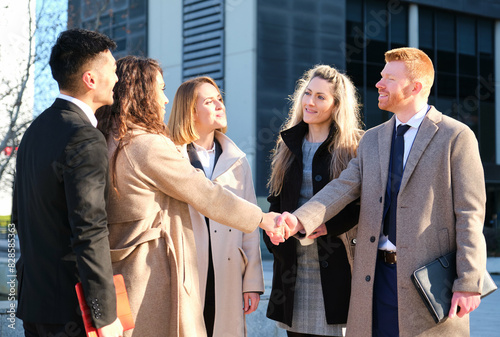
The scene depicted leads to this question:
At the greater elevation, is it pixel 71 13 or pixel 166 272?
pixel 71 13

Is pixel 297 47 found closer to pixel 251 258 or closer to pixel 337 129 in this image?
pixel 337 129

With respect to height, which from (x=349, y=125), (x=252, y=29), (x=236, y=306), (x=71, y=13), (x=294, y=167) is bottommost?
(x=236, y=306)

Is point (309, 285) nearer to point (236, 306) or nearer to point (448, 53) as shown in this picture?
point (236, 306)

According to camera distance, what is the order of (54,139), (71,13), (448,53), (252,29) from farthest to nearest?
(448,53) < (252,29) < (71,13) < (54,139)

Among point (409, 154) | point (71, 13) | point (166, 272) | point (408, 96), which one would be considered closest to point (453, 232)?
point (409, 154)

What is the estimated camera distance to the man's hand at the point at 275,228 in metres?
3.56

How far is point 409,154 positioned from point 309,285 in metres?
1.01

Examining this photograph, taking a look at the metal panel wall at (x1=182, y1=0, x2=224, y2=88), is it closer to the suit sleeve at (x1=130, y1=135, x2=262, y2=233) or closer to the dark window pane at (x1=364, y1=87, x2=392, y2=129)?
the dark window pane at (x1=364, y1=87, x2=392, y2=129)

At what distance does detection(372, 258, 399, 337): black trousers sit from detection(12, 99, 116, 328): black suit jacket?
1.45 m

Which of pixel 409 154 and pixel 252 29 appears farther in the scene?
pixel 252 29

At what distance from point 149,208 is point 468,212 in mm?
1499

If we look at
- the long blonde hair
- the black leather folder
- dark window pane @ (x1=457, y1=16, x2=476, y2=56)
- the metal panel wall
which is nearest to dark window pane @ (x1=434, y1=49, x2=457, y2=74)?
dark window pane @ (x1=457, y1=16, x2=476, y2=56)

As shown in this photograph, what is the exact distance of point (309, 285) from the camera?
12.3ft

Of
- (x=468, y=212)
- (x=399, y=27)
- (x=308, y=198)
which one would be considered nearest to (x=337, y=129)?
(x=308, y=198)
